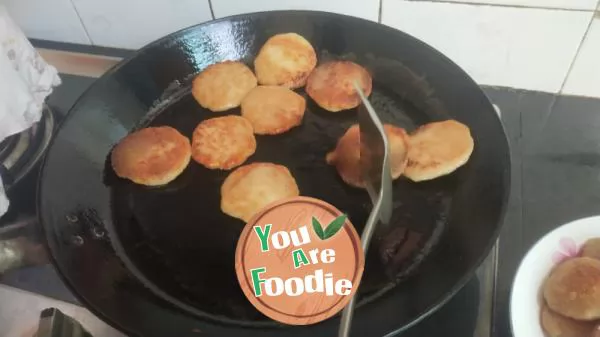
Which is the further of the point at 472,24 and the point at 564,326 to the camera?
the point at 472,24

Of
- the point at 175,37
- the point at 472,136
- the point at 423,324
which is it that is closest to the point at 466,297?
the point at 423,324

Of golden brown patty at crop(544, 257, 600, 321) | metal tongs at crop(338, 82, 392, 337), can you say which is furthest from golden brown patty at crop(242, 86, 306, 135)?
golden brown patty at crop(544, 257, 600, 321)

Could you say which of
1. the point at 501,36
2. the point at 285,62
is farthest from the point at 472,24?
the point at 285,62

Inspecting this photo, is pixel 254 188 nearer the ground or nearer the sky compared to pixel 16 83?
nearer the ground

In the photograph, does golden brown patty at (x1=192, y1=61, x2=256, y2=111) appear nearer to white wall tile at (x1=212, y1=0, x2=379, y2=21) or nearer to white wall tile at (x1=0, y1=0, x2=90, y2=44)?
white wall tile at (x1=212, y1=0, x2=379, y2=21)

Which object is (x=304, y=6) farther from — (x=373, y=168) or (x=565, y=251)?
(x=565, y=251)

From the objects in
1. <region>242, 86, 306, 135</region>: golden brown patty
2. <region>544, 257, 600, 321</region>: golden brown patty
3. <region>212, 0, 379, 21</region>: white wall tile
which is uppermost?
<region>212, 0, 379, 21</region>: white wall tile

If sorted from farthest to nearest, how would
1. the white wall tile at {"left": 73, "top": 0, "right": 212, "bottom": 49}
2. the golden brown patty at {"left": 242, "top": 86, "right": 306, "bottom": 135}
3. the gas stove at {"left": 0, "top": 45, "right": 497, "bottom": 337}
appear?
1. the white wall tile at {"left": 73, "top": 0, "right": 212, "bottom": 49}
2. the golden brown patty at {"left": 242, "top": 86, "right": 306, "bottom": 135}
3. the gas stove at {"left": 0, "top": 45, "right": 497, "bottom": 337}
